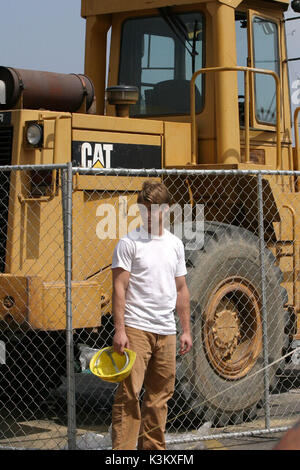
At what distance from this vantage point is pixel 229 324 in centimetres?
680

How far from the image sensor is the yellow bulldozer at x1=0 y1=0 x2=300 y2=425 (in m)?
6.44

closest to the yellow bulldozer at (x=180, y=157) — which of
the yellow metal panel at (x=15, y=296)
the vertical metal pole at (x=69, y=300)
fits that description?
the yellow metal panel at (x=15, y=296)

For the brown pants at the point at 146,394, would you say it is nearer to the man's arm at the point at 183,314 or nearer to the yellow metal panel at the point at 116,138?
the man's arm at the point at 183,314

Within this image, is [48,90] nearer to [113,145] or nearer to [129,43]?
[113,145]

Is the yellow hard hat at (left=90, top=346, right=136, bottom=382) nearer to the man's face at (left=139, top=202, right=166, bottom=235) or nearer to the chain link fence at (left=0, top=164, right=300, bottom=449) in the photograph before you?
the man's face at (left=139, top=202, right=166, bottom=235)

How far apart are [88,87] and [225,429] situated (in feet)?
10.1

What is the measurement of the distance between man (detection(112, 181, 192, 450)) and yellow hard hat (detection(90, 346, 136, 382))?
67mm

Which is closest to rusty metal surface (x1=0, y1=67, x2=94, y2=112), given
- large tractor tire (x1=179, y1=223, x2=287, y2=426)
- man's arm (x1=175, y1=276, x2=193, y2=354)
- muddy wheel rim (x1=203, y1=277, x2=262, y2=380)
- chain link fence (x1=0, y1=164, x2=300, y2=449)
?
chain link fence (x1=0, y1=164, x2=300, y2=449)

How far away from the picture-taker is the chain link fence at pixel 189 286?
6.13 meters

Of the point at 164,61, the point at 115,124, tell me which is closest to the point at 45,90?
the point at 115,124

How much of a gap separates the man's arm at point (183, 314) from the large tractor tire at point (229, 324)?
1211 millimetres

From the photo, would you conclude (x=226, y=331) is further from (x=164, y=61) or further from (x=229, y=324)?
(x=164, y=61)

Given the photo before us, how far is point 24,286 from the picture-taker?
5.98 metres

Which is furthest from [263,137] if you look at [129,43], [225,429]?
[225,429]
